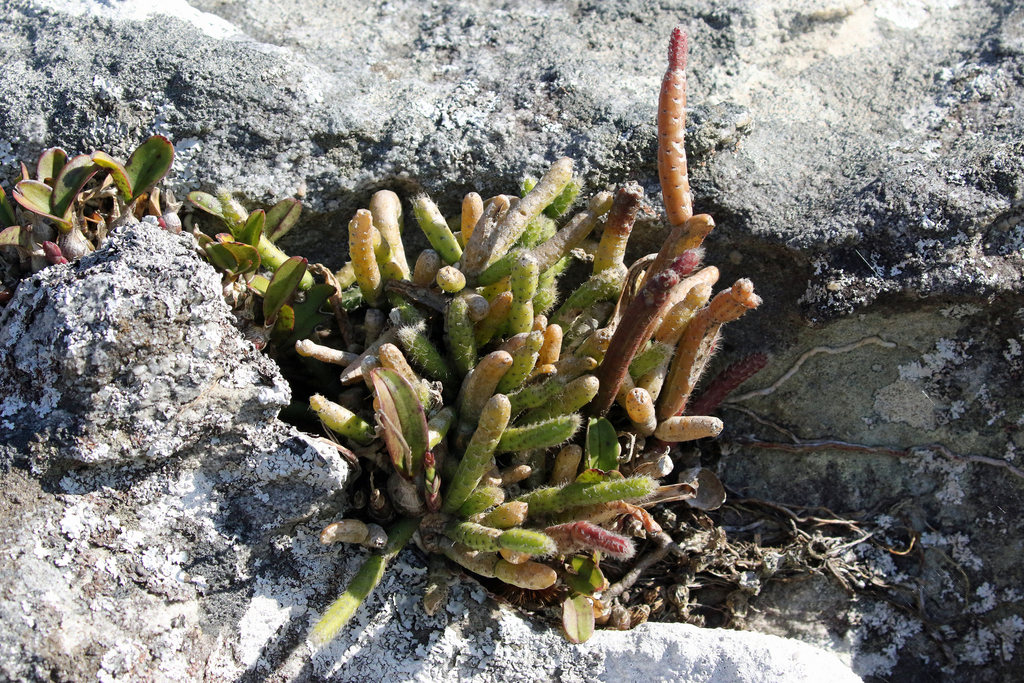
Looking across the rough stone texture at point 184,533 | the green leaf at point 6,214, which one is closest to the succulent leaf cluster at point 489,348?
the green leaf at point 6,214

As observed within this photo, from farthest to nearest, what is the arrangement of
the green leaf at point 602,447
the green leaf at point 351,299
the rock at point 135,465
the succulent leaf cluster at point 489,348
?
the green leaf at point 351,299
the green leaf at point 602,447
the succulent leaf cluster at point 489,348
the rock at point 135,465

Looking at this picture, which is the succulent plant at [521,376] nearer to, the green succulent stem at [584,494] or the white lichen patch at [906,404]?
the green succulent stem at [584,494]

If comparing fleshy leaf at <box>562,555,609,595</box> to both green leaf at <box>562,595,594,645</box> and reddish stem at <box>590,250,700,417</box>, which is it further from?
reddish stem at <box>590,250,700,417</box>

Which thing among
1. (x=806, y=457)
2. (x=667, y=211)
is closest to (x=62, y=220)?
(x=667, y=211)

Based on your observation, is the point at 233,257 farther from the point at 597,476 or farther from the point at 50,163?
the point at 597,476

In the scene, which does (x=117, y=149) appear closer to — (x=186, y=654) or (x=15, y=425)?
(x=15, y=425)
